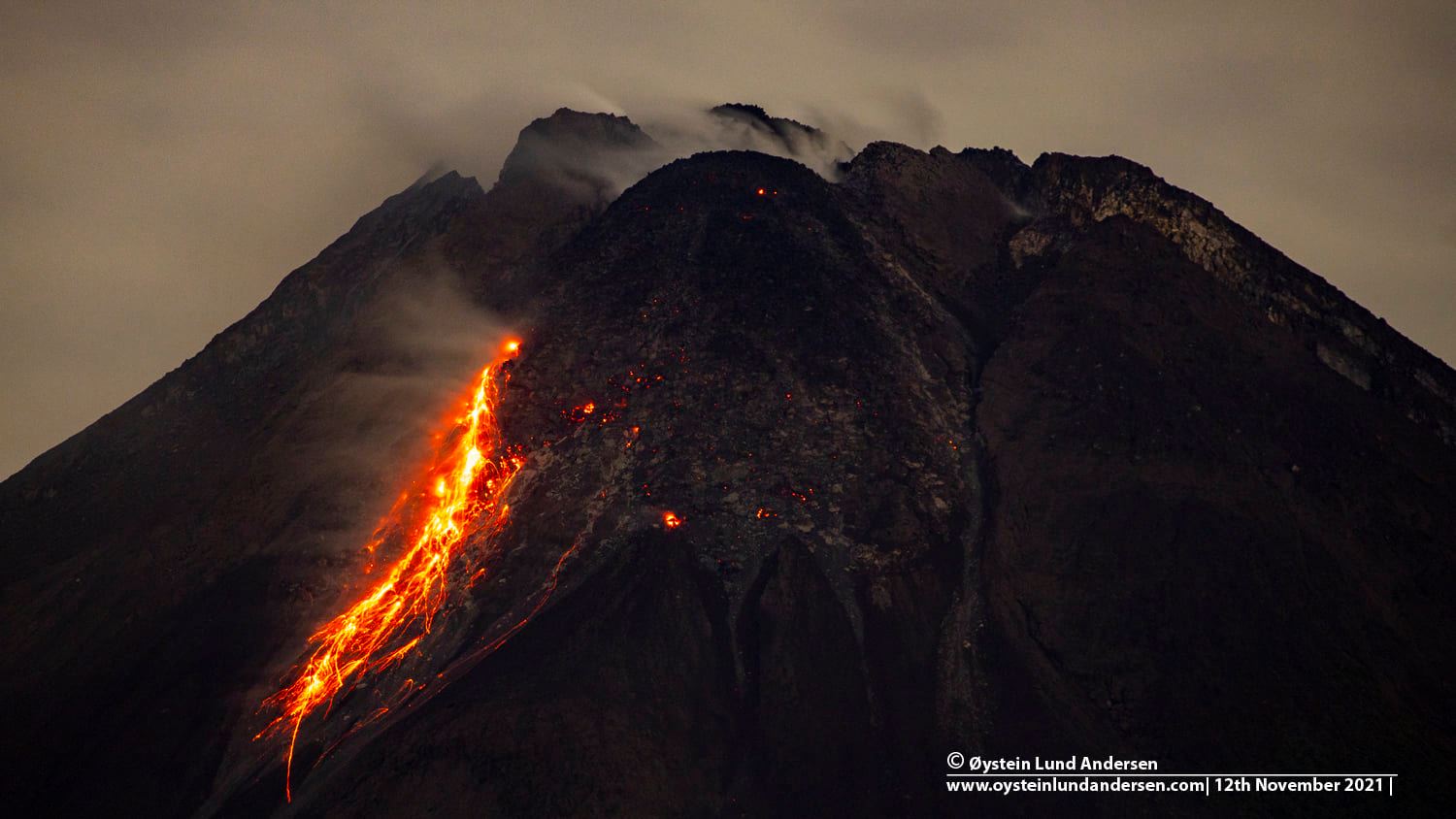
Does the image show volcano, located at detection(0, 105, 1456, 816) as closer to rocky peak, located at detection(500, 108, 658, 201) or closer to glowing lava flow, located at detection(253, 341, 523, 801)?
glowing lava flow, located at detection(253, 341, 523, 801)

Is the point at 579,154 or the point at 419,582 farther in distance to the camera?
the point at 579,154

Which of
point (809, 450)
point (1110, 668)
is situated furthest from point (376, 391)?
point (1110, 668)

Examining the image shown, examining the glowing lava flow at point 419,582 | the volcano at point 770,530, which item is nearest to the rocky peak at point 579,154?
the volcano at point 770,530

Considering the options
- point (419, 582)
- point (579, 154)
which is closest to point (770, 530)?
point (419, 582)

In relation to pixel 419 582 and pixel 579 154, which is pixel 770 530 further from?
pixel 579 154

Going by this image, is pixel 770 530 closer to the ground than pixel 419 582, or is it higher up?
closer to the ground

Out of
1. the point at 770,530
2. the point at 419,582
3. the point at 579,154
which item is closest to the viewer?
the point at 770,530

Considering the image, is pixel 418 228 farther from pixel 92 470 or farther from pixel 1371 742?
pixel 1371 742
